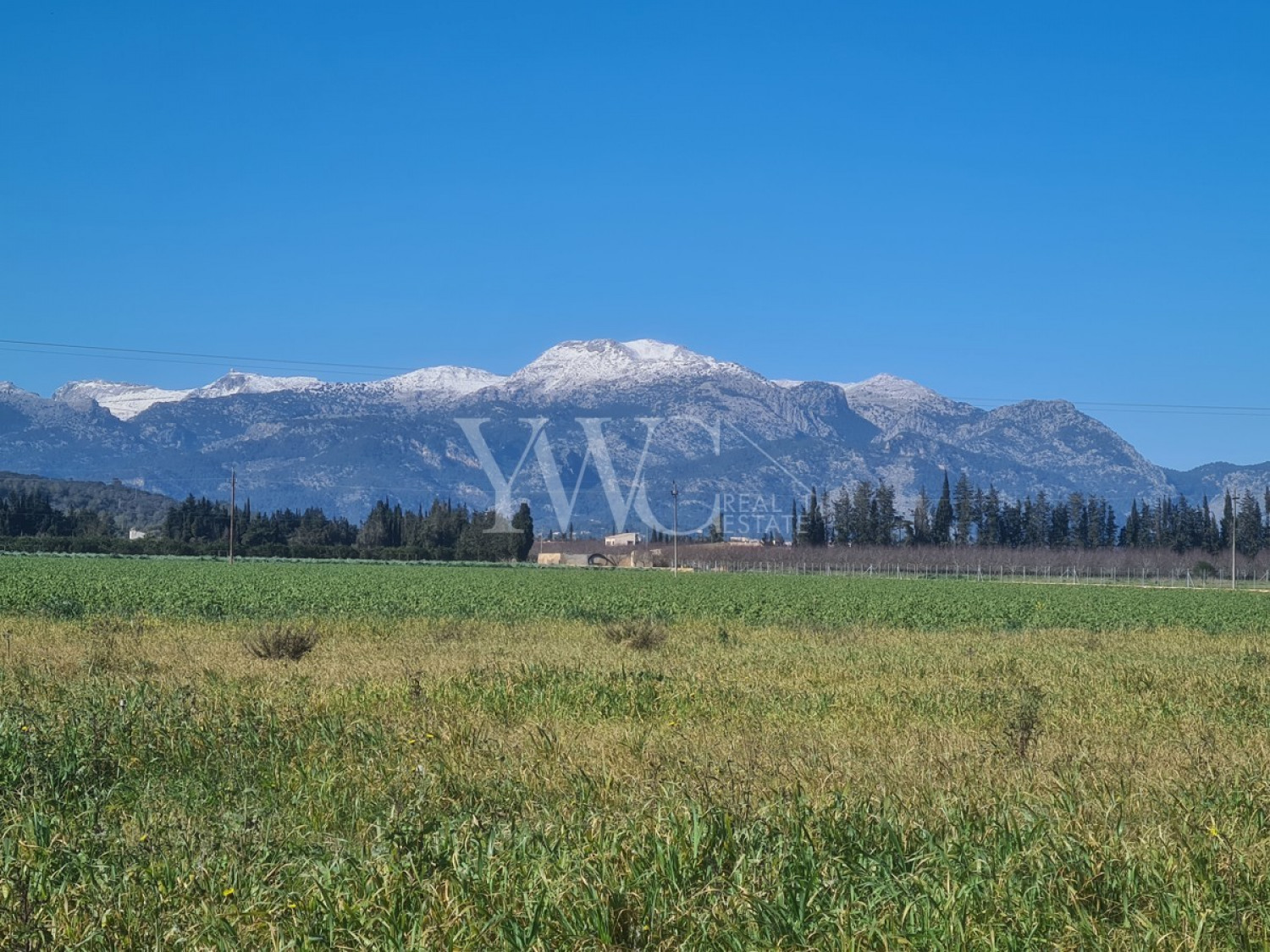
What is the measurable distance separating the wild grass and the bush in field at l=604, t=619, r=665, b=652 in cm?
676

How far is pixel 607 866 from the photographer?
18.9 ft

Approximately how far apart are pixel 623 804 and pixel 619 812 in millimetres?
573

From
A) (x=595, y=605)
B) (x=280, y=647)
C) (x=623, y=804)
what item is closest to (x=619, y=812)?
(x=623, y=804)

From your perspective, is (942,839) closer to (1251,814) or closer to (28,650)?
(1251,814)

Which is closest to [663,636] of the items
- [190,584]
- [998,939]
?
[998,939]

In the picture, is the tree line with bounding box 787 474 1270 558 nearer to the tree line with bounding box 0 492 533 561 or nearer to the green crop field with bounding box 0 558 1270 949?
the tree line with bounding box 0 492 533 561

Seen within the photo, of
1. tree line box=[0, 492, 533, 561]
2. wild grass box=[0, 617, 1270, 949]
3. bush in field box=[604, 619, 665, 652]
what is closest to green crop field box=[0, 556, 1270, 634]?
bush in field box=[604, 619, 665, 652]

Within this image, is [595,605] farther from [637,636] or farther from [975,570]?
[975,570]

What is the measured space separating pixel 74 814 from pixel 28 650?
11008mm

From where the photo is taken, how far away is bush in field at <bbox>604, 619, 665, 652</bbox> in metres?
21.2

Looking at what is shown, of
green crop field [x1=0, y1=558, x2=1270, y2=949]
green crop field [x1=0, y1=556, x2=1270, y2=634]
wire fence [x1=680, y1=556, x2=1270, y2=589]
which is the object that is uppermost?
green crop field [x1=0, y1=558, x2=1270, y2=949]

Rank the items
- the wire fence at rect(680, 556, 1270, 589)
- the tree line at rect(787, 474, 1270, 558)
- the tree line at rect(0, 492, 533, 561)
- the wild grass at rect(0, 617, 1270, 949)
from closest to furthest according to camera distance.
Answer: the wild grass at rect(0, 617, 1270, 949) < the wire fence at rect(680, 556, 1270, 589) < the tree line at rect(0, 492, 533, 561) < the tree line at rect(787, 474, 1270, 558)

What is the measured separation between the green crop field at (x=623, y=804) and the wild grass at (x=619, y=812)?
0.08ft

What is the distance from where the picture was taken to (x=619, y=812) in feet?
23.0
